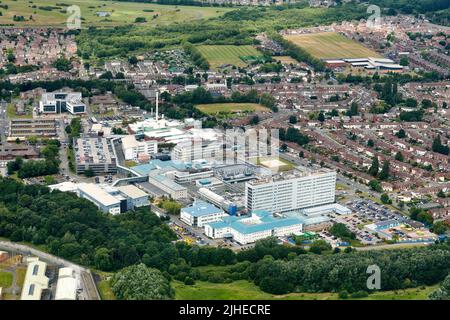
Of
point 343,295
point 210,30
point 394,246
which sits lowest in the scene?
point 394,246

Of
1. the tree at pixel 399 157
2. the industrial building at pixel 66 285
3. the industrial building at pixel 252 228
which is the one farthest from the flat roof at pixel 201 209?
the tree at pixel 399 157

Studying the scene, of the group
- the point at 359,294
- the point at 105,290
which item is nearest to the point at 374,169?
the point at 359,294

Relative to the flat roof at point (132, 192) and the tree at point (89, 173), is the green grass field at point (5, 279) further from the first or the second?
the tree at point (89, 173)

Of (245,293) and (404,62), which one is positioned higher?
(245,293)

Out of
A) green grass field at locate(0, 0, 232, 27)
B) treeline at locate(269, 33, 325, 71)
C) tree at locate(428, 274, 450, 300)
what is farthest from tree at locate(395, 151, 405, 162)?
green grass field at locate(0, 0, 232, 27)

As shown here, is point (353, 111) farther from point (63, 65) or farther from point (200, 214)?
point (200, 214)

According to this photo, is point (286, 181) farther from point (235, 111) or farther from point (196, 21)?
point (196, 21)

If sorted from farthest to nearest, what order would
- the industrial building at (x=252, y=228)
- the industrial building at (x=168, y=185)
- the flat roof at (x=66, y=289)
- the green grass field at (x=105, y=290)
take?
the industrial building at (x=168, y=185) < the industrial building at (x=252, y=228) < the green grass field at (x=105, y=290) < the flat roof at (x=66, y=289)
